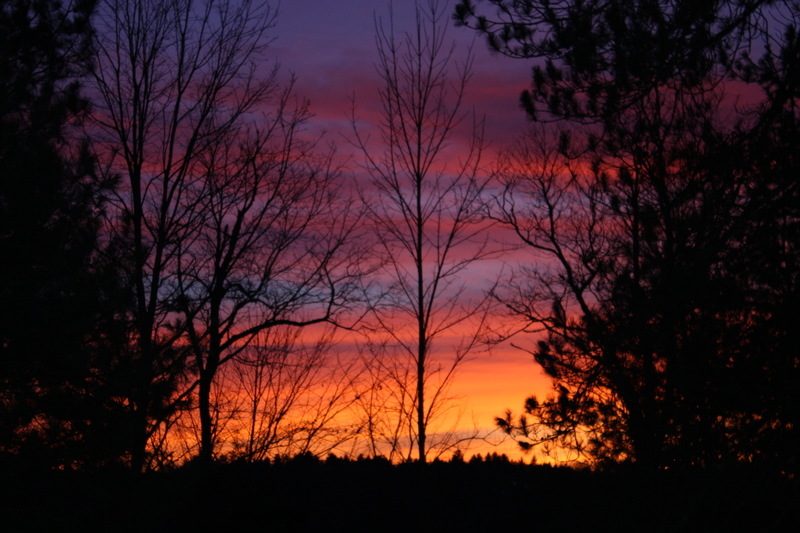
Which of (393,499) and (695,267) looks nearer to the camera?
(695,267)

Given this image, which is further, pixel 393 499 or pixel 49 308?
pixel 393 499

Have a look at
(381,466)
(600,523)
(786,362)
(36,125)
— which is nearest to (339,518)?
(381,466)

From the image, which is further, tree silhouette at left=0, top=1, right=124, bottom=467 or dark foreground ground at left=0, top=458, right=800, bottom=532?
tree silhouette at left=0, top=1, right=124, bottom=467

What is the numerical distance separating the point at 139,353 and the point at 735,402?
20.9 feet

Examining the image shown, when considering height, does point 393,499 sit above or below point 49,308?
below

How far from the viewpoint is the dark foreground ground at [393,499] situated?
5.50m

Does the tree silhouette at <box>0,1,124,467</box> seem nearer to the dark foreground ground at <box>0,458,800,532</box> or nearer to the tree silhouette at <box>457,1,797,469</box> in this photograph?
the dark foreground ground at <box>0,458,800,532</box>

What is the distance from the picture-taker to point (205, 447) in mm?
12961

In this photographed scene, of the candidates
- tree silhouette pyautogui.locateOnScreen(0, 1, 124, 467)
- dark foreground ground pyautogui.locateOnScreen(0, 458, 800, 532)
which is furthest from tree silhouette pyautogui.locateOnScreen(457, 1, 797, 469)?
tree silhouette pyautogui.locateOnScreen(0, 1, 124, 467)

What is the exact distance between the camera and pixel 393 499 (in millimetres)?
12938

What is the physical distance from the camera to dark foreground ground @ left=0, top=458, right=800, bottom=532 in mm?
5496

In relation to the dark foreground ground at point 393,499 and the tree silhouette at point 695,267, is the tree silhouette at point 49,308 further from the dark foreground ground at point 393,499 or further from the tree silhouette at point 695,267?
the tree silhouette at point 695,267

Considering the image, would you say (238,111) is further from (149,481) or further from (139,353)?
(149,481)

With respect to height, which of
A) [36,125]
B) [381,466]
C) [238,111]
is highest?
[238,111]
